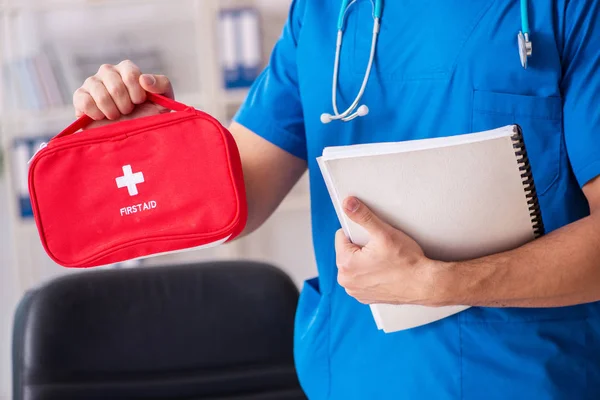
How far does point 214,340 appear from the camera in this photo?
4.79 feet

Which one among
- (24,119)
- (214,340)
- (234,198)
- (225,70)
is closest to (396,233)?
(234,198)

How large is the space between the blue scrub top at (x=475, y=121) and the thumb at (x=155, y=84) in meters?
0.19

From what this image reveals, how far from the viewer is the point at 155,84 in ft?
3.07

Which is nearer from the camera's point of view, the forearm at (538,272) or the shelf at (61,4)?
the forearm at (538,272)

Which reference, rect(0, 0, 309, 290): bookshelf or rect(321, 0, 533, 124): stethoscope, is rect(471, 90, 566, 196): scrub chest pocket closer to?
rect(321, 0, 533, 124): stethoscope

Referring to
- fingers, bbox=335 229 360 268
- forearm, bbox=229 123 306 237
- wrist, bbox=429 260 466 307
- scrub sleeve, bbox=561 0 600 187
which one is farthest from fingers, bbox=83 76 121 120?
scrub sleeve, bbox=561 0 600 187

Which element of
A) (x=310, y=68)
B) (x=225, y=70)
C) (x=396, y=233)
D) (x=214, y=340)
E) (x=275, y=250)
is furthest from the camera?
(x=275, y=250)

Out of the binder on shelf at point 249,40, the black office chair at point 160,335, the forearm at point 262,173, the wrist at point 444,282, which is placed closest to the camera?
the wrist at point 444,282

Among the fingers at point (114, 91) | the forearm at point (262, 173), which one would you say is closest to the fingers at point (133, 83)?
the fingers at point (114, 91)

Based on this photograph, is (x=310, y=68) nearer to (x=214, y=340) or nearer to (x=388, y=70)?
(x=388, y=70)

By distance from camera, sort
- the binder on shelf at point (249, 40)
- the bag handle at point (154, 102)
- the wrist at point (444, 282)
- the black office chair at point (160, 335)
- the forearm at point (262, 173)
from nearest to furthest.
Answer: the wrist at point (444, 282)
the bag handle at point (154, 102)
the forearm at point (262, 173)
the black office chair at point (160, 335)
the binder on shelf at point (249, 40)

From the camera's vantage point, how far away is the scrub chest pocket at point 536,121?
2.89 ft

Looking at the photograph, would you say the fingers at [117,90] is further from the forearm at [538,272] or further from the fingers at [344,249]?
the forearm at [538,272]

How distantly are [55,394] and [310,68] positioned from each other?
2.54 feet
